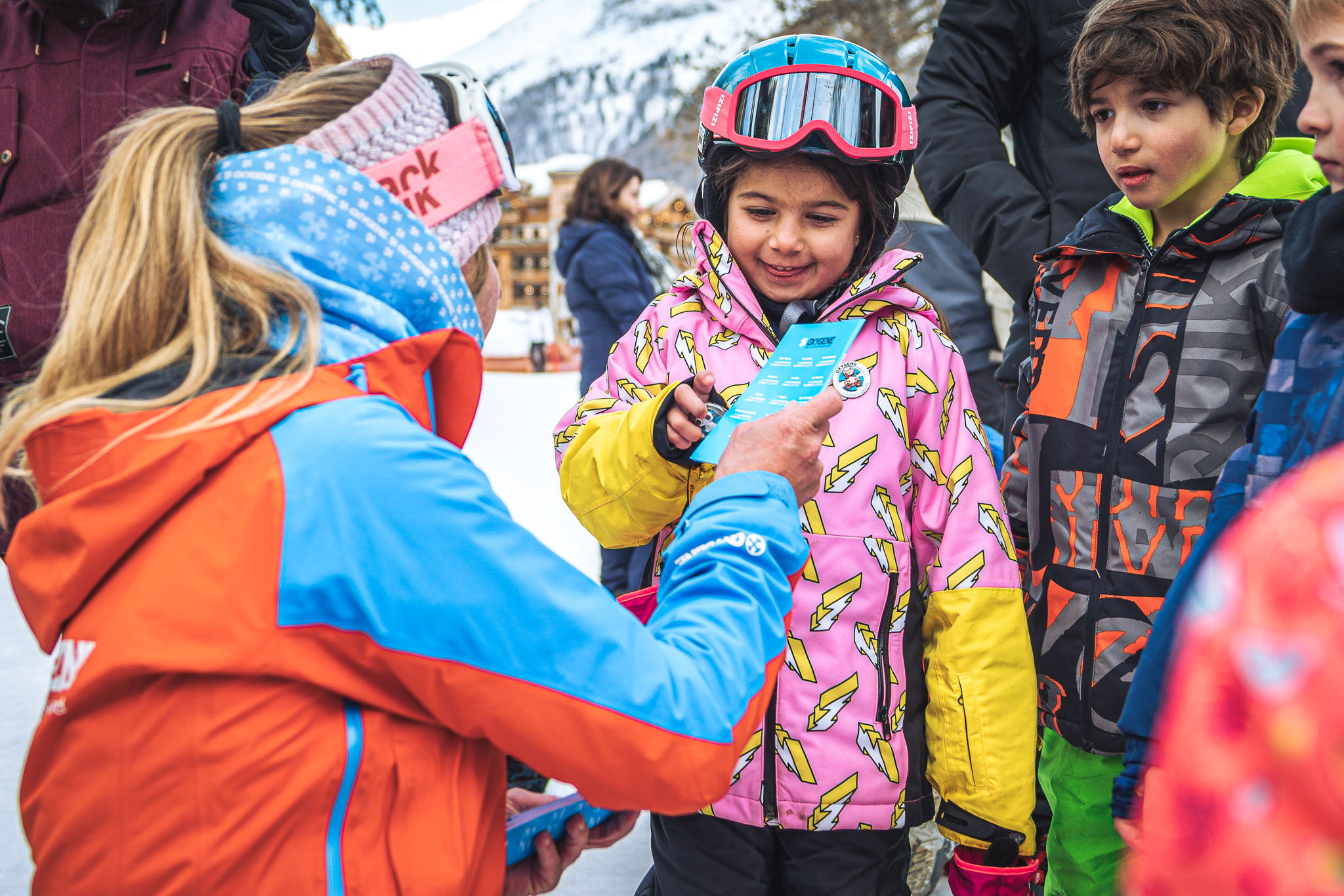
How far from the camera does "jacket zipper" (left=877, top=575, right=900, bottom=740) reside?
6.03 feet

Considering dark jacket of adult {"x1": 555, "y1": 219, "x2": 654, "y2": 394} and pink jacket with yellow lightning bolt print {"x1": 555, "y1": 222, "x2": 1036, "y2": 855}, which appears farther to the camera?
dark jacket of adult {"x1": 555, "y1": 219, "x2": 654, "y2": 394}

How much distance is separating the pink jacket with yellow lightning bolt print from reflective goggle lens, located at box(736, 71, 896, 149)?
29 centimetres

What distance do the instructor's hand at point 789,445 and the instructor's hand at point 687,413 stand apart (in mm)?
140

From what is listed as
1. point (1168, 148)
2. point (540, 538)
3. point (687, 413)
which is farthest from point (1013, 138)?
point (540, 538)

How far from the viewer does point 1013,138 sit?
298cm

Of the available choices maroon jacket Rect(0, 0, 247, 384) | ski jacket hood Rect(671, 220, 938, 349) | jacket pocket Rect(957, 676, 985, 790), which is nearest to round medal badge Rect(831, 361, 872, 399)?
ski jacket hood Rect(671, 220, 938, 349)

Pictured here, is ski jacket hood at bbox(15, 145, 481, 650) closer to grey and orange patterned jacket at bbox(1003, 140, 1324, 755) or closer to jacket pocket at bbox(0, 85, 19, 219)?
grey and orange patterned jacket at bbox(1003, 140, 1324, 755)

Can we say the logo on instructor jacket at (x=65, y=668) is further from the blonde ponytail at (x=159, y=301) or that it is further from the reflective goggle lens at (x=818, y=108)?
the reflective goggle lens at (x=818, y=108)

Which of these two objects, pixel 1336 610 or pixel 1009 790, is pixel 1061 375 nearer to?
pixel 1009 790

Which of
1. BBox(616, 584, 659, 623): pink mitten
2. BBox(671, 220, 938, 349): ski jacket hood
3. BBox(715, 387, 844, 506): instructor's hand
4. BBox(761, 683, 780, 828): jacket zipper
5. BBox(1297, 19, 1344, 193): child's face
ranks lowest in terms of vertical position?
BBox(761, 683, 780, 828): jacket zipper

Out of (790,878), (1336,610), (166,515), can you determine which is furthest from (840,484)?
(1336,610)

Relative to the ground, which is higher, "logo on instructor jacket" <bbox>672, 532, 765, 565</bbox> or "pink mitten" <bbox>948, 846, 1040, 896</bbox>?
"logo on instructor jacket" <bbox>672, 532, 765, 565</bbox>

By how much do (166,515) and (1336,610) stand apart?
1095 mm

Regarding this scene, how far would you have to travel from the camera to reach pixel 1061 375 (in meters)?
2.09
